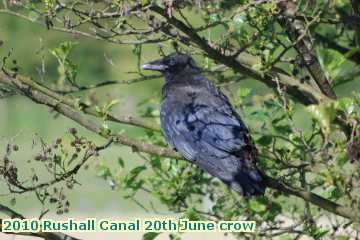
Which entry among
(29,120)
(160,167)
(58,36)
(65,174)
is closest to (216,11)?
(160,167)

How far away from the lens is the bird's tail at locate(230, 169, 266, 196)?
4.29 meters

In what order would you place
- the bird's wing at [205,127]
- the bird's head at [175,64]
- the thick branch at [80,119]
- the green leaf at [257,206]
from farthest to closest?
1. the bird's head at [175,64]
2. the bird's wing at [205,127]
3. the green leaf at [257,206]
4. the thick branch at [80,119]

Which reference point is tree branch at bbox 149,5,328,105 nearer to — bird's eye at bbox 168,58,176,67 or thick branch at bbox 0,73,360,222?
thick branch at bbox 0,73,360,222

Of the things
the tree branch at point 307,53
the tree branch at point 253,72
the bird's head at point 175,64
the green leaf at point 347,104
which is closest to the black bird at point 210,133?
the bird's head at point 175,64

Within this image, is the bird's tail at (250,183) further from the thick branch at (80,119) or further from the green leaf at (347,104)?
the green leaf at (347,104)

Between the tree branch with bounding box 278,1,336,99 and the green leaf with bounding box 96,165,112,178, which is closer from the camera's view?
the tree branch with bounding box 278,1,336,99

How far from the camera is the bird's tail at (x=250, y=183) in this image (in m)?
4.29

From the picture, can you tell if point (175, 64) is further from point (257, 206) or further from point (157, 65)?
point (257, 206)

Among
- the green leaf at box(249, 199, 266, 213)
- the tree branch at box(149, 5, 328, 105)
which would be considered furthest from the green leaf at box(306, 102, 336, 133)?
the green leaf at box(249, 199, 266, 213)

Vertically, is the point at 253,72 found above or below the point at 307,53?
below

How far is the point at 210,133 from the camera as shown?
5.16m

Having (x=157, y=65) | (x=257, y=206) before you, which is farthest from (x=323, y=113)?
(x=157, y=65)

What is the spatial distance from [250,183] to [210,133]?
32.8 inches

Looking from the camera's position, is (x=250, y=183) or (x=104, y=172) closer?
(x=250, y=183)
